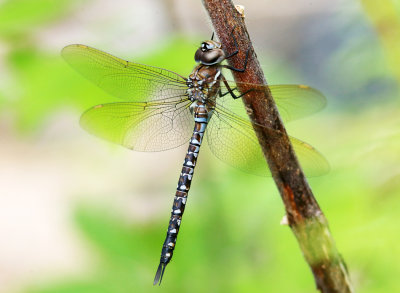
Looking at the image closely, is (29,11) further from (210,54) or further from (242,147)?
(242,147)

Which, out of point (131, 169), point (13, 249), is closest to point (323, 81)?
point (131, 169)

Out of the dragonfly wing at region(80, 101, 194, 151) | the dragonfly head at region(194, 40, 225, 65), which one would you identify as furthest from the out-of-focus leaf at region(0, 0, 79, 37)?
the dragonfly head at region(194, 40, 225, 65)

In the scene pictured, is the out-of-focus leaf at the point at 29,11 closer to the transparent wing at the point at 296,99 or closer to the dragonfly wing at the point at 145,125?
the dragonfly wing at the point at 145,125

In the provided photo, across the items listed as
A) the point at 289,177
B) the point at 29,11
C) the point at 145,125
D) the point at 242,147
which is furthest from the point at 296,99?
the point at 29,11

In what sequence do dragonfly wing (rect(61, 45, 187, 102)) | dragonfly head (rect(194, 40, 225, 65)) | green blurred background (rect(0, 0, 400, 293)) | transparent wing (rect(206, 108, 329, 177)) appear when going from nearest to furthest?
green blurred background (rect(0, 0, 400, 293)) → transparent wing (rect(206, 108, 329, 177)) → dragonfly head (rect(194, 40, 225, 65)) → dragonfly wing (rect(61, 45, 187, 102))

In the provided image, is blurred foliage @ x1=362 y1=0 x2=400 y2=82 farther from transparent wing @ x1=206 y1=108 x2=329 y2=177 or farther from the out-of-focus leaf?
the out-of-focus leaf
